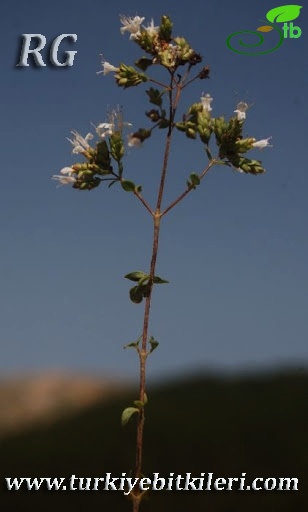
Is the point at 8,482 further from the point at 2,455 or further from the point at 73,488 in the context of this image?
the point at 2,455

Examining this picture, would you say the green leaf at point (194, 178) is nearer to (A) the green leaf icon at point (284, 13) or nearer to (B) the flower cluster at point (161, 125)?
(B) the flower cluster at point (161, 125)

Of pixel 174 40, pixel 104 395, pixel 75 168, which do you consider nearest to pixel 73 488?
pixel 75 168

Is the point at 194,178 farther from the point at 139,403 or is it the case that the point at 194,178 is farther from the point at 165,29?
the point at 139,403

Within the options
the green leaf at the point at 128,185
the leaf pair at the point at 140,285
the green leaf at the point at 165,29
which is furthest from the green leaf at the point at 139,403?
the green leaf at the point at 165,29

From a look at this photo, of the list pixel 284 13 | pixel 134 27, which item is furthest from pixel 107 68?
pixel 284 13

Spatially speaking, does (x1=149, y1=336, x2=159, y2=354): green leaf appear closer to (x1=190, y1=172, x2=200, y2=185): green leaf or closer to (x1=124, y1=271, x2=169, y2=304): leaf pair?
(x1=124, y1=271, x2=169, y2=304): leaf pair
